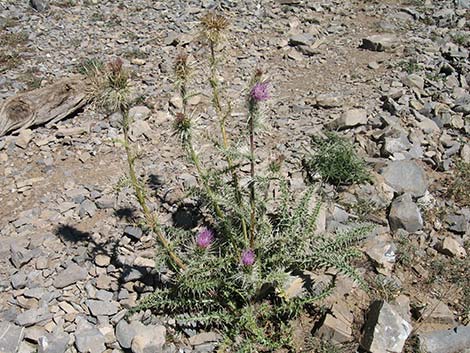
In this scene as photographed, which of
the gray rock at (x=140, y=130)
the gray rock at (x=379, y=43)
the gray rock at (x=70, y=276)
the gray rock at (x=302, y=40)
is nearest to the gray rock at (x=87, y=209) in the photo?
the gray rock at (x=70, y=276)

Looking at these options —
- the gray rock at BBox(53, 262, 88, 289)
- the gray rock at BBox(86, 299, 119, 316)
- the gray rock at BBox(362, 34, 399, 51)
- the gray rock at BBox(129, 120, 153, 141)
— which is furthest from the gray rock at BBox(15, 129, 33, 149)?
the gray rock at BBox(362, 34, 399, 51)

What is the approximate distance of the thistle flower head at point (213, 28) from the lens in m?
3.53

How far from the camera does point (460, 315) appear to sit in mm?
4293

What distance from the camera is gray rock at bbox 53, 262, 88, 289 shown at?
4.42 m

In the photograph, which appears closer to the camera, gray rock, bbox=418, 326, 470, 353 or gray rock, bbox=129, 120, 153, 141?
gray rock, bbox=418, 326, 470, 353

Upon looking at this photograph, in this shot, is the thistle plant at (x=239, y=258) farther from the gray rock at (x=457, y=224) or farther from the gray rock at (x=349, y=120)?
the gray rock at (x=349, y=120)

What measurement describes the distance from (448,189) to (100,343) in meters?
3.93

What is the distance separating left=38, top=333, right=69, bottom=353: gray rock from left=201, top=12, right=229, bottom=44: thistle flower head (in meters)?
2.55

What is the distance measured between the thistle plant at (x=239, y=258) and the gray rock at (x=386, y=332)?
0.34 metres

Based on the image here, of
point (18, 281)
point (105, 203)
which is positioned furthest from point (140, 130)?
point (18, 281)

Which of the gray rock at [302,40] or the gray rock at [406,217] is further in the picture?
the gray rock at [302,40]

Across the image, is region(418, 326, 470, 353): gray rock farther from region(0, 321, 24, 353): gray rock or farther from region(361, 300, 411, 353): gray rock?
region(0, 321, 24, 353): gray rock

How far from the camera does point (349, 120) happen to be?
6336 millimetres

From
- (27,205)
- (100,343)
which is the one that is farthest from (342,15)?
(100,343)
